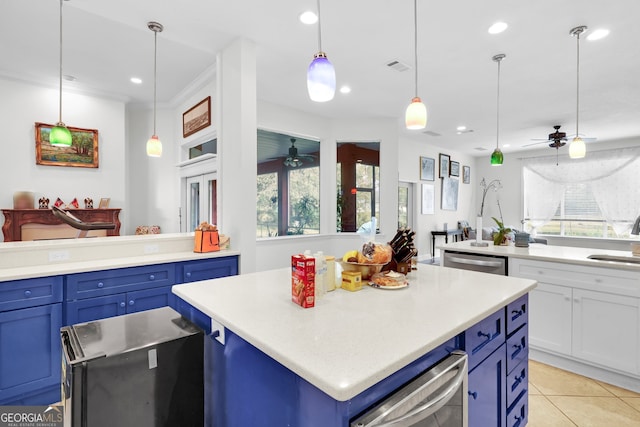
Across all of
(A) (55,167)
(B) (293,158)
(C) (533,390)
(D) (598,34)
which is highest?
(D) (598,34)

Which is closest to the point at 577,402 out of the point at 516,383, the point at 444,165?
the point at 516,383

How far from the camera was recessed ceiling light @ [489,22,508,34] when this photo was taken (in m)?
2.69

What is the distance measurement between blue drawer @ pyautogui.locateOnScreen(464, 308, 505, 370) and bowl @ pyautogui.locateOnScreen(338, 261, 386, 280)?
49 centimetres

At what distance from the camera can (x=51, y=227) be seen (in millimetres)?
4309

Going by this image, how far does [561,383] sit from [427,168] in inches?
227

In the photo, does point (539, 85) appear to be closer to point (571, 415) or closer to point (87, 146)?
point (571, 415)

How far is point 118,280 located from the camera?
2.36 meters

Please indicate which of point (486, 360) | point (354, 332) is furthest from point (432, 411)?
point (486, 360)

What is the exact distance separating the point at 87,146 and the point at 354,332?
5.30 m

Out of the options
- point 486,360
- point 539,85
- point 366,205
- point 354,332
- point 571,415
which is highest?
point 539,85

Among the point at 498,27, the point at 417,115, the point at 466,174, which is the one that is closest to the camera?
the point at 417,115

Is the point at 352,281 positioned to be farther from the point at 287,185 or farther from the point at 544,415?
the point at 287,185

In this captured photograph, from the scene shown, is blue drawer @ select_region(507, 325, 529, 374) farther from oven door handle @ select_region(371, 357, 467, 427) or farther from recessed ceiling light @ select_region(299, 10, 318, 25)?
recessed ceiling light @ select_region(299, 10, 318, 25)

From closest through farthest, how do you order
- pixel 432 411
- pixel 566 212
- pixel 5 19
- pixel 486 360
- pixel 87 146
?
1. pixel 432 411
2. pixel 486 360
3. pixel 5 19
4. pixel 87 146
5. pixel 566 212
